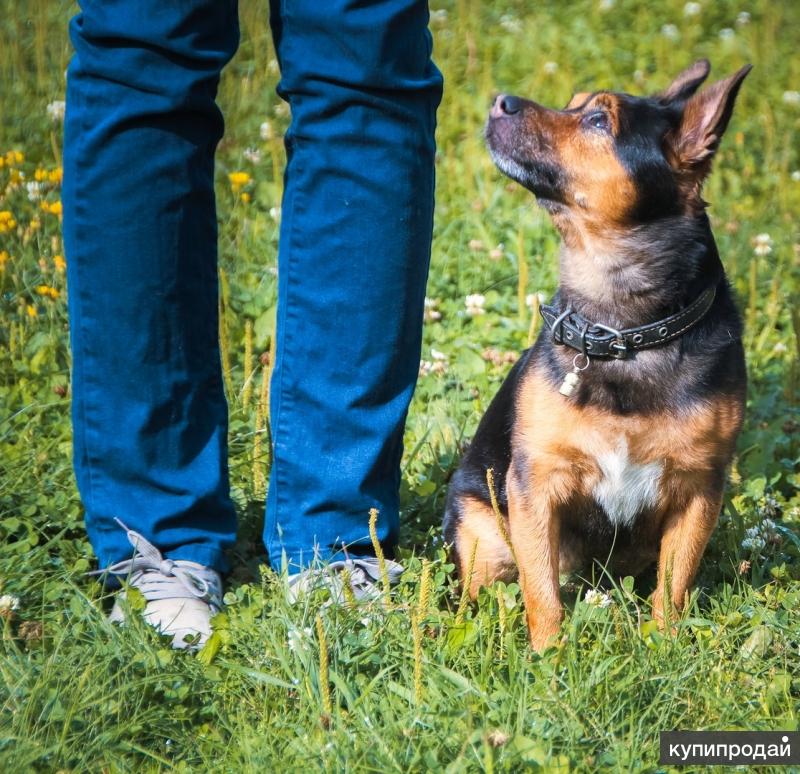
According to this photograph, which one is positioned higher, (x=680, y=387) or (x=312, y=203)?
(x=312, y=203)

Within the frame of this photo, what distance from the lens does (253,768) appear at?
201 cm

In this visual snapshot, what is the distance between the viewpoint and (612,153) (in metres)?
2.83

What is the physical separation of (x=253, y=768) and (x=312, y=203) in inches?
52.1

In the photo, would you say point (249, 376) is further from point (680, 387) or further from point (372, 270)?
point (680, 387)

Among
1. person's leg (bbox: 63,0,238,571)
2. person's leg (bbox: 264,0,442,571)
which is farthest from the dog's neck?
person's leg (bbox: 63,0,238,571)

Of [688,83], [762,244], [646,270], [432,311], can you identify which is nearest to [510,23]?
[762,244]

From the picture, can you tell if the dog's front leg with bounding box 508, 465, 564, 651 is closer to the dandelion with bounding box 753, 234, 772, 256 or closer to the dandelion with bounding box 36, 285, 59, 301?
the dandelion with bounding box 36, 285, 59, 301

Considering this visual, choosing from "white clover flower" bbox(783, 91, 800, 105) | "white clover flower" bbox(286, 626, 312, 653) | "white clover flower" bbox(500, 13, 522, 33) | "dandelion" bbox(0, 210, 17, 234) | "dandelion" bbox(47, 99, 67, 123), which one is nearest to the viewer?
"white clover flower" bbox(286, 626, 312, 653)

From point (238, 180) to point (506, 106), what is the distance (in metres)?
2.15

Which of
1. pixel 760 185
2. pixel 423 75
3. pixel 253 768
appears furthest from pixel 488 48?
pixel 253 768

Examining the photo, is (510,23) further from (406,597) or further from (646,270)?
(406,597)

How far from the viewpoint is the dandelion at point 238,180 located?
4.80 meters

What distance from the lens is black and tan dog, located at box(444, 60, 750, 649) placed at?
8.64ft

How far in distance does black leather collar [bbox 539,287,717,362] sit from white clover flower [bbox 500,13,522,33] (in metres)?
5.47
